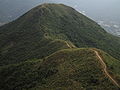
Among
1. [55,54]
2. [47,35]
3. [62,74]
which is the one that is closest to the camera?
Answer: [62,74]

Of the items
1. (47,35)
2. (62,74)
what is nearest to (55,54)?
(62,74)

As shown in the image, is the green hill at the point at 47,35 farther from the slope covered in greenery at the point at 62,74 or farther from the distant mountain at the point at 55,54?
the slope covered in greenery at the point at 62,74

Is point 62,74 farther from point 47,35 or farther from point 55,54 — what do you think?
point 47,35

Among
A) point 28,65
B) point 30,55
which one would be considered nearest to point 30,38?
point 30,55

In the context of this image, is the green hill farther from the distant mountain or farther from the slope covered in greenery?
the slope covered in greenery

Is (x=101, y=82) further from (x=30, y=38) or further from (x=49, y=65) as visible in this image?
(x=30, y=38)

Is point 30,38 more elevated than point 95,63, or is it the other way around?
point 95,63

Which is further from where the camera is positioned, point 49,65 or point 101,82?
point 49,65
